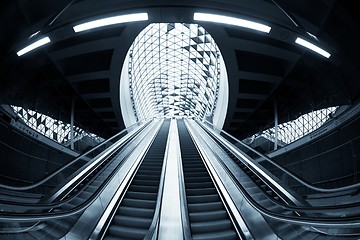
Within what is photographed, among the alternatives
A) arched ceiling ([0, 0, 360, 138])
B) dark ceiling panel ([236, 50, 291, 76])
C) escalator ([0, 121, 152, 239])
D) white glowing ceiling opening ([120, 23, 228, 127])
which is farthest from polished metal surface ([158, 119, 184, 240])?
white glowing ceiling opening ([120, 23, 228, 127])

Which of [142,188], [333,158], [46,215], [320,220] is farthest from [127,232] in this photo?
[333,158]

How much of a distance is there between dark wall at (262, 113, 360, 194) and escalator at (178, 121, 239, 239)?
2386 millimetres

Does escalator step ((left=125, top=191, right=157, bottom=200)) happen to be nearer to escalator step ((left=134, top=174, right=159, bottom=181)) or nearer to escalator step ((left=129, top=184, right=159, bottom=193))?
escalator step ((left=129, top=184, right=159, bottom=193))

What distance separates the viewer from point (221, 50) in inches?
579

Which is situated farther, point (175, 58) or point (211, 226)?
point (175, 58)

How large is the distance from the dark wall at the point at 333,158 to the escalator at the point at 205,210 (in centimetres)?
239

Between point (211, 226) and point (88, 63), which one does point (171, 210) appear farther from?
point (88, 63)

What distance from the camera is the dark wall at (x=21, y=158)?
10.8 m

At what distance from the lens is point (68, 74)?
16.2m

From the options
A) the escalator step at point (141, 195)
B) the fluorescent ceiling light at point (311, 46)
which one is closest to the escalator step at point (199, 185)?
the escalator step at point (141, 195)

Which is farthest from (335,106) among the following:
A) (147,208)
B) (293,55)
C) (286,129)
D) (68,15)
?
(68,15)

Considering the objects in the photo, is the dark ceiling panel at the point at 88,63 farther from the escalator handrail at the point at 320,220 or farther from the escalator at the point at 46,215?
the escalator handrail at the point at 320,220

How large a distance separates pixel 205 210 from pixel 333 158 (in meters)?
9.07

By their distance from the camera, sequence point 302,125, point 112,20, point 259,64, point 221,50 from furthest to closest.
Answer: point 259,64 → point 302,125 → point 221,50 → point 112,20
